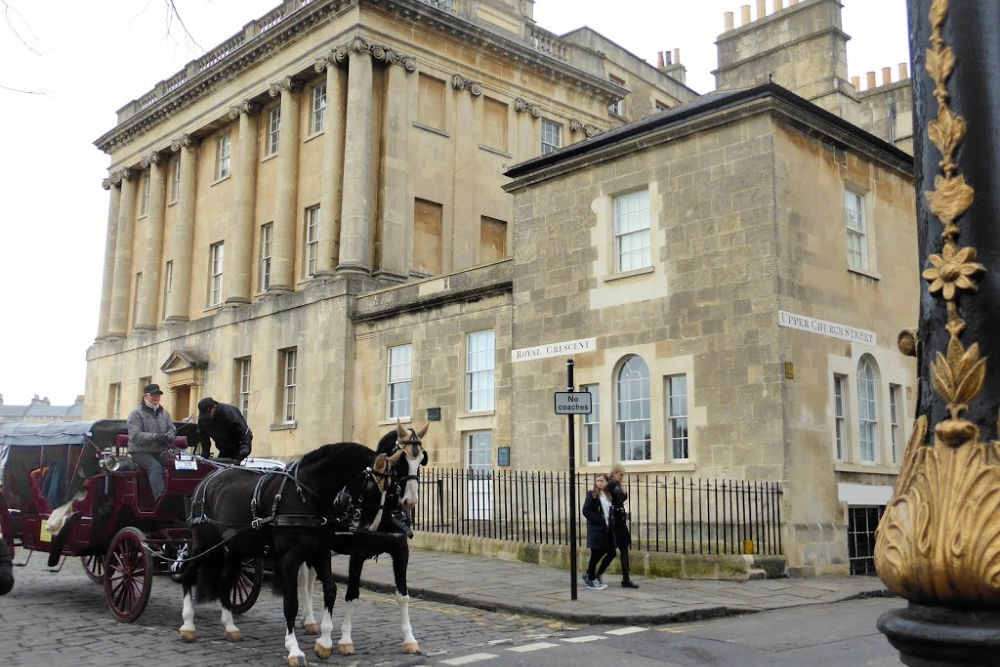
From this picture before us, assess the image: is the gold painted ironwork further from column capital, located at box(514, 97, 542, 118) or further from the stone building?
column capital, located at box(514, 97, 542, 118)

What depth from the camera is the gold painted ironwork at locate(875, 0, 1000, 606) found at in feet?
7.75

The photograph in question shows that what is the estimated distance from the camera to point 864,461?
59.2 feet

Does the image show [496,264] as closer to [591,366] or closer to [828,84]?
[591,366]

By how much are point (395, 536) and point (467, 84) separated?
2437 cm

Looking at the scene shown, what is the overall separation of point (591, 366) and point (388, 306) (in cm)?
786

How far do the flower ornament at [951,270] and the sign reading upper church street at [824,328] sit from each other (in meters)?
14.1

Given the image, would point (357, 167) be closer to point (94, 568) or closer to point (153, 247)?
point (153, 247)

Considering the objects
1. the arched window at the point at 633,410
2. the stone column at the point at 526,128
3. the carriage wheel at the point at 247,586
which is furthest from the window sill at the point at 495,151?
the carriage wheel at the point at 247,586

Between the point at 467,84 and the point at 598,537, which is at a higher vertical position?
the point at 467,84

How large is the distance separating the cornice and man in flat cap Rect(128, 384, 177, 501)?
55.6 ft

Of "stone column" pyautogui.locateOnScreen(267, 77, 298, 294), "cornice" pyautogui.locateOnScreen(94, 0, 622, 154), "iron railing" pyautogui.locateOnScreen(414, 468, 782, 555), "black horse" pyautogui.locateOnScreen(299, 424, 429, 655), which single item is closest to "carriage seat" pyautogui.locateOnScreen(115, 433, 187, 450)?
"black horse" pyautogui.locateOnScreen(299, 424, 429, 655)

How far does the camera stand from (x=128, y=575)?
1016cm

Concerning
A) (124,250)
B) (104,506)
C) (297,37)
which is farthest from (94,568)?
(124,250)

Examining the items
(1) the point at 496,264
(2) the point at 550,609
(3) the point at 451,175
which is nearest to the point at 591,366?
(1) the point at 496,264
